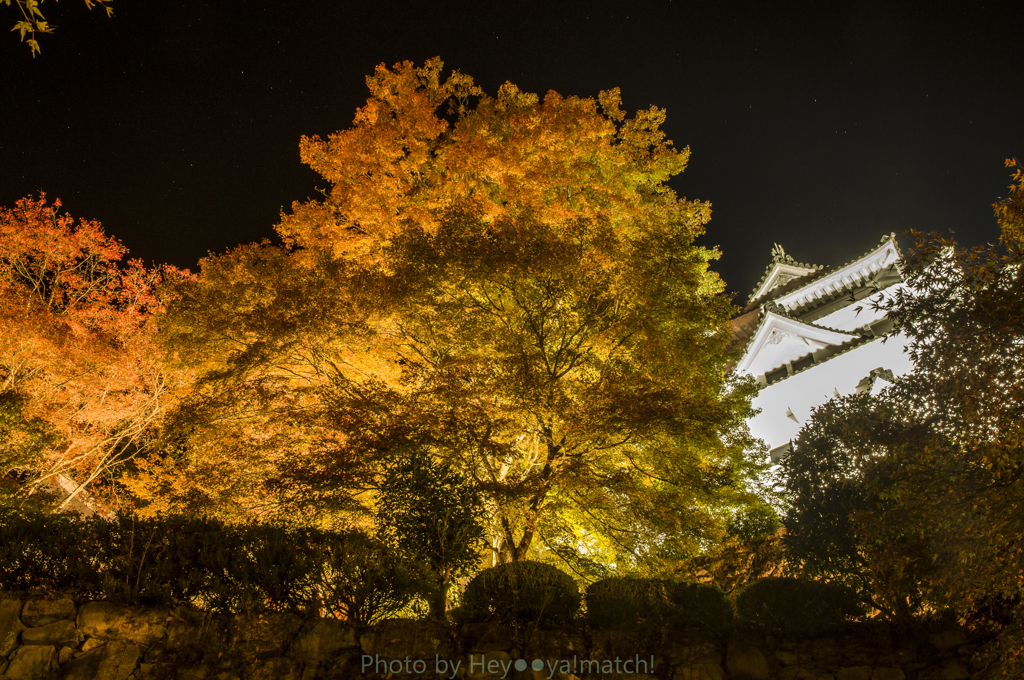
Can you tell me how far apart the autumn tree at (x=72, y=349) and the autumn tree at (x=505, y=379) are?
5.03 m

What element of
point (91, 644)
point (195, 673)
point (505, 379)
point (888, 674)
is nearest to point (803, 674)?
point (888, 674)

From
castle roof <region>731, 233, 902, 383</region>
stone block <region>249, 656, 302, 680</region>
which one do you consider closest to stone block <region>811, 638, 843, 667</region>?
stone block <region>249, 656, 302, 680</region>

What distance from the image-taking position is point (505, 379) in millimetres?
7914

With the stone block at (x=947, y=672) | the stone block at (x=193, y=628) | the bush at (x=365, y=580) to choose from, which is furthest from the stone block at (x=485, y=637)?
the stone block at (x=947, y=672)

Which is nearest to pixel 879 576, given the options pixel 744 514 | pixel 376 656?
pixel 744 514

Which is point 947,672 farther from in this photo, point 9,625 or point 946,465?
point 9,625

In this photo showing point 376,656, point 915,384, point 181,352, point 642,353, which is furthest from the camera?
point 181,352

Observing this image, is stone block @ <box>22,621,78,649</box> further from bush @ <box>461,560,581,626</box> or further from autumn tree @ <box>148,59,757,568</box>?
bush @ <box>461,560,581,626</box>

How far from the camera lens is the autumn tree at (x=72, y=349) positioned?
12.8 metres

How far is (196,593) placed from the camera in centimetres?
615

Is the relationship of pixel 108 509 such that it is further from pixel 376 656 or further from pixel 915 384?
pixel 915 384

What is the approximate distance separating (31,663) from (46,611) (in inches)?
18.9

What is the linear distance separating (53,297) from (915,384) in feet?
64.0

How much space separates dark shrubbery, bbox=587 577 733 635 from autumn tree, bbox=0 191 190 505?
10.7 m
